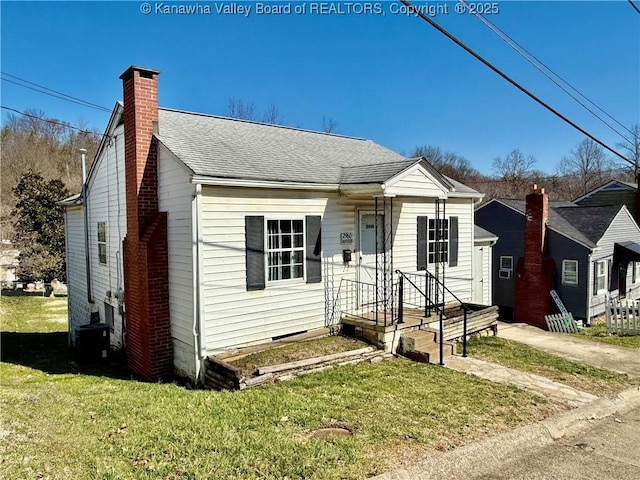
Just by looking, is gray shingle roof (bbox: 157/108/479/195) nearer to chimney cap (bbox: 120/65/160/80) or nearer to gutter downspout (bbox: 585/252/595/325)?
chimney cap (bbox: 120/65/160/80)

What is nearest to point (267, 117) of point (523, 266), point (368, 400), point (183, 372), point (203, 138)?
point (523, 266)

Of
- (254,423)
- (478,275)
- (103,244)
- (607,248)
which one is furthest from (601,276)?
(103,244)

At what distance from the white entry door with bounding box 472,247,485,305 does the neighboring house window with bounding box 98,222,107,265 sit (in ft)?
37.1

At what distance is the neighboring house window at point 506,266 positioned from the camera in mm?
21359

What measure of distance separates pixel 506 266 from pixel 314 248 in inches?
608

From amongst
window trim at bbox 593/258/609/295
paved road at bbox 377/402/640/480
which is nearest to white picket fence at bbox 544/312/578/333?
window trim at bbox 593/258/609/295

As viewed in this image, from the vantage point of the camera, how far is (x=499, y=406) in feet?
20.9

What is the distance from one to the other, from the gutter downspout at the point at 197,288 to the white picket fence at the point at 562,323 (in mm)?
14708

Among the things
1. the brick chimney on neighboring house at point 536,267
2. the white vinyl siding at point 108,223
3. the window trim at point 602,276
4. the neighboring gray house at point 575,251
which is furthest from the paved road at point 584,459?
the window trim at point 602,276

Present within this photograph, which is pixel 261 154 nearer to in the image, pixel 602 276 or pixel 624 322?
pixel 624 322

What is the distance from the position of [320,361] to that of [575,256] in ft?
51.0

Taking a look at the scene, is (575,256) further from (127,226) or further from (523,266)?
(127,226)

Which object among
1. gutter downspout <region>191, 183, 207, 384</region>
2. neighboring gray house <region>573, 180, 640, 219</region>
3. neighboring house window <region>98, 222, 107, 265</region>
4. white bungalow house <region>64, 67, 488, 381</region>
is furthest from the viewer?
neighboring gray house <region>573, 180, 640, 219</region>

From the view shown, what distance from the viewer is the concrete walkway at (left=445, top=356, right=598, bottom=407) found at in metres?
6.98
